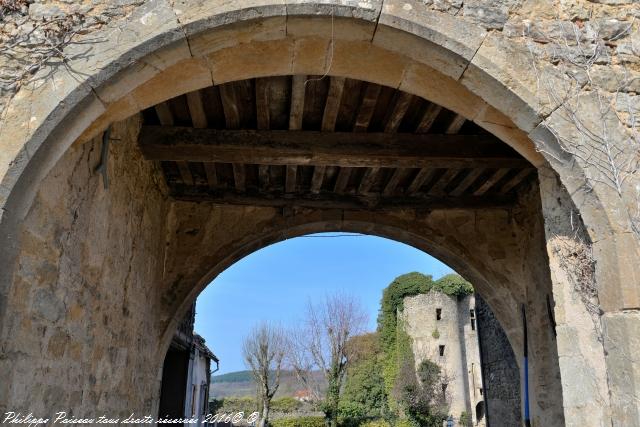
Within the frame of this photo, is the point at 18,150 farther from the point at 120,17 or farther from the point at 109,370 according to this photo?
the point at 109,370

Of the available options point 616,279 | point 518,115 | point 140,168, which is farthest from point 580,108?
point 140,168

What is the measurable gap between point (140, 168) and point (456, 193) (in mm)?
3068

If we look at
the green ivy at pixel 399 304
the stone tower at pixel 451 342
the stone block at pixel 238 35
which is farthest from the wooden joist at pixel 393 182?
the stone tower at pixel 451 342

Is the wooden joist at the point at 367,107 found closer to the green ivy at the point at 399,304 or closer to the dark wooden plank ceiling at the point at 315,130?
the dark wooden plank ceiling at the point at 315,130

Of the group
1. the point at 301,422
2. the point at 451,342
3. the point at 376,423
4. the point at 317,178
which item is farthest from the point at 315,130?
the point at 451,342

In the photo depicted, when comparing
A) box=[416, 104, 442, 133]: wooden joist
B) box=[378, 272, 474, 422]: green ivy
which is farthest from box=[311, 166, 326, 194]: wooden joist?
box=[378, 272, 474, 422]: green ivy

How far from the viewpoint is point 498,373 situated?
23.7 feet

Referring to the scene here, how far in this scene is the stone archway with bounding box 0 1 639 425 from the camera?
196 centimetres

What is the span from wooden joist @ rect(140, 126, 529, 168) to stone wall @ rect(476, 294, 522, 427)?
3386mm

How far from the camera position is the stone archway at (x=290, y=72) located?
77.1 inches

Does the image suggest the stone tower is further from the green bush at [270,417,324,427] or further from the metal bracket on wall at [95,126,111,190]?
the metal bracket on wall at [95,126,111,190]

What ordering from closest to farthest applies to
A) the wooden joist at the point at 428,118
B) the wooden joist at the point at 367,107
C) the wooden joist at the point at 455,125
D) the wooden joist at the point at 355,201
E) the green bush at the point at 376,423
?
the wooden joist at the point at 367,107, the wooden joist at the point at 428,118, the wooden joist at the point at 455,125, the wooden joist at the point at 355,201, the green bush at the point at 376,423

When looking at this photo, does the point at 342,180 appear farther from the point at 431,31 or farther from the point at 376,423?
the point at 376,423

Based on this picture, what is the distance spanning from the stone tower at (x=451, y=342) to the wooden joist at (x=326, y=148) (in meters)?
18.7
